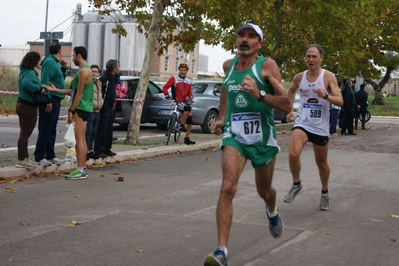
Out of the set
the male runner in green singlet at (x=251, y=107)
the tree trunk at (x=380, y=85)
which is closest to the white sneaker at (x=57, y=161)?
the male runner in green singlet at (x=251, y=107)

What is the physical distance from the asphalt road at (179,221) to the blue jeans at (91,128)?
0.68 m

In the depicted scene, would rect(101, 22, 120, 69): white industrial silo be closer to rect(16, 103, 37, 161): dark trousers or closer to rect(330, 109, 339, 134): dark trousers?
rect(330, 109, 339, 134): dark trousers

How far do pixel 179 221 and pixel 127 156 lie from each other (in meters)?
7.30

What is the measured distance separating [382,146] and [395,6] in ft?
67.8

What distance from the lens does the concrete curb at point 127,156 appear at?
12.2 m

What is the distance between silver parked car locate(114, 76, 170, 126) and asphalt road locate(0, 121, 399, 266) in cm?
886

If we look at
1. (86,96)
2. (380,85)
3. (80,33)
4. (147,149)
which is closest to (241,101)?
(86,96)

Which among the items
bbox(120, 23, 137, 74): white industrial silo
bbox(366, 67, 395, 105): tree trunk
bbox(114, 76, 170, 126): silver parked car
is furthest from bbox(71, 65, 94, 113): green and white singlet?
bbox(366, 67, 395, 105): tree trunk

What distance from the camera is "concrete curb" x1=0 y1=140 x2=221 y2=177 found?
40.0ft

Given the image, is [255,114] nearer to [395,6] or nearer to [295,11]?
[295,11]

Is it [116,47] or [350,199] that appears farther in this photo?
[116,47]

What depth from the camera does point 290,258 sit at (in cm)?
682

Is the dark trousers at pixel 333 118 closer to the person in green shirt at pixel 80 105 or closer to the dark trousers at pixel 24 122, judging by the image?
the person in green shirt at pixel 80 105

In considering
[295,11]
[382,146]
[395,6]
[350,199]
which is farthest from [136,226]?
[395,6]
